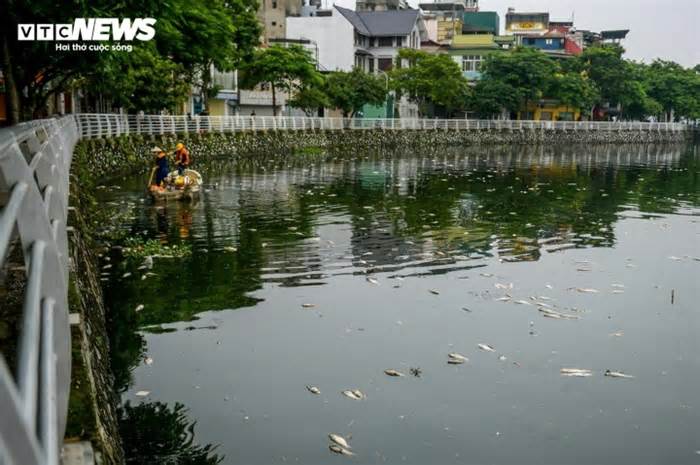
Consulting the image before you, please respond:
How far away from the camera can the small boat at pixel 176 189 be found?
2373cm

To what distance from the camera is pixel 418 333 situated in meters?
10.5

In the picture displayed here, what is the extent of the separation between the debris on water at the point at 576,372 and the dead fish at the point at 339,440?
3.20 metres

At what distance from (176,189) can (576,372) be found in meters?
17.6

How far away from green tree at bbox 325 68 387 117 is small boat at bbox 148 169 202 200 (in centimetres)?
4255

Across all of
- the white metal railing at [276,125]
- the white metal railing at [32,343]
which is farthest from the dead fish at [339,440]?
the white metal railing at [276,125]

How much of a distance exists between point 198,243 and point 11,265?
11302mm

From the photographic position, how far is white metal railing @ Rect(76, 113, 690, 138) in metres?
36.3

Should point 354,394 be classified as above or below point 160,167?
below

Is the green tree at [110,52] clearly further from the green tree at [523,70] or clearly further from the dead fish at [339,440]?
the green tree at [523,70]

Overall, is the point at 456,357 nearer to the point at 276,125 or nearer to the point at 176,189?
the point at 176,189

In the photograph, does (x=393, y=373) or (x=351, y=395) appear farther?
(x=393, y=373)

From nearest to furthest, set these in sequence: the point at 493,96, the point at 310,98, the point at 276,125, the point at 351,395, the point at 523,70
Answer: the point at 351,395 → the point at 276,125 → the point at 310,98 → the point at 493,96 → the point at 523,70

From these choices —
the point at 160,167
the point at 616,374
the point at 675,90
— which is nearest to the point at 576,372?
the point at 616,374

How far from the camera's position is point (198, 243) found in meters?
16.8
